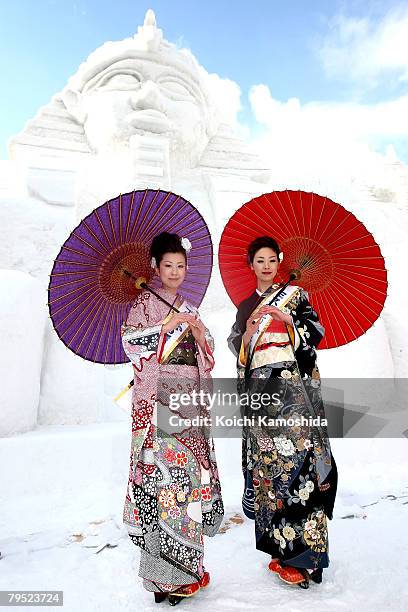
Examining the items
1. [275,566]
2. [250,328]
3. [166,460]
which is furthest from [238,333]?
[275,566]

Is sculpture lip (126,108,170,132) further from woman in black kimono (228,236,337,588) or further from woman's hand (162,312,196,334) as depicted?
woman's hand (162,312,196,334)

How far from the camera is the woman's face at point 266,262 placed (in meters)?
2.42

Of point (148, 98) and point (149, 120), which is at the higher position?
point (148, 98)

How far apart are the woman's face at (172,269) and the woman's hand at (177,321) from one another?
0.65ft

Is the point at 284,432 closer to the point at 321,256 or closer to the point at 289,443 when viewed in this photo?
the point at 289,443

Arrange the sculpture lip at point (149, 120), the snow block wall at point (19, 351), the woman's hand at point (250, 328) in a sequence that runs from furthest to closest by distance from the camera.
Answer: the sculpture lip at point (149, 120)
the snow block wall at point (19, 351)
the woman's hand at point (250, 328)

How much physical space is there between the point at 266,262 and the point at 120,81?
5490mm

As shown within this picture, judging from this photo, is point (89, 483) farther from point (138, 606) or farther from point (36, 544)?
point (138, 606)

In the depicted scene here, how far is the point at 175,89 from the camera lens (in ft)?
23.1

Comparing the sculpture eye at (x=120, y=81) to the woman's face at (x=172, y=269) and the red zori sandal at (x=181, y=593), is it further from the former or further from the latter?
the red zori sandal at (x=181, y=593)

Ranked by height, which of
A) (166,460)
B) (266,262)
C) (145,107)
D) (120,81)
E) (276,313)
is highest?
(120,81)

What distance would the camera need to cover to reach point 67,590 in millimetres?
2293

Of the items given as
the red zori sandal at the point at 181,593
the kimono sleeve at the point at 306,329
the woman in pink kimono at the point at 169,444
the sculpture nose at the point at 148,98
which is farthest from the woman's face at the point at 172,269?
the sculpture nose at the point at 148,98

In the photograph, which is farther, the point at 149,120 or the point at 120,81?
the point at 120,81
